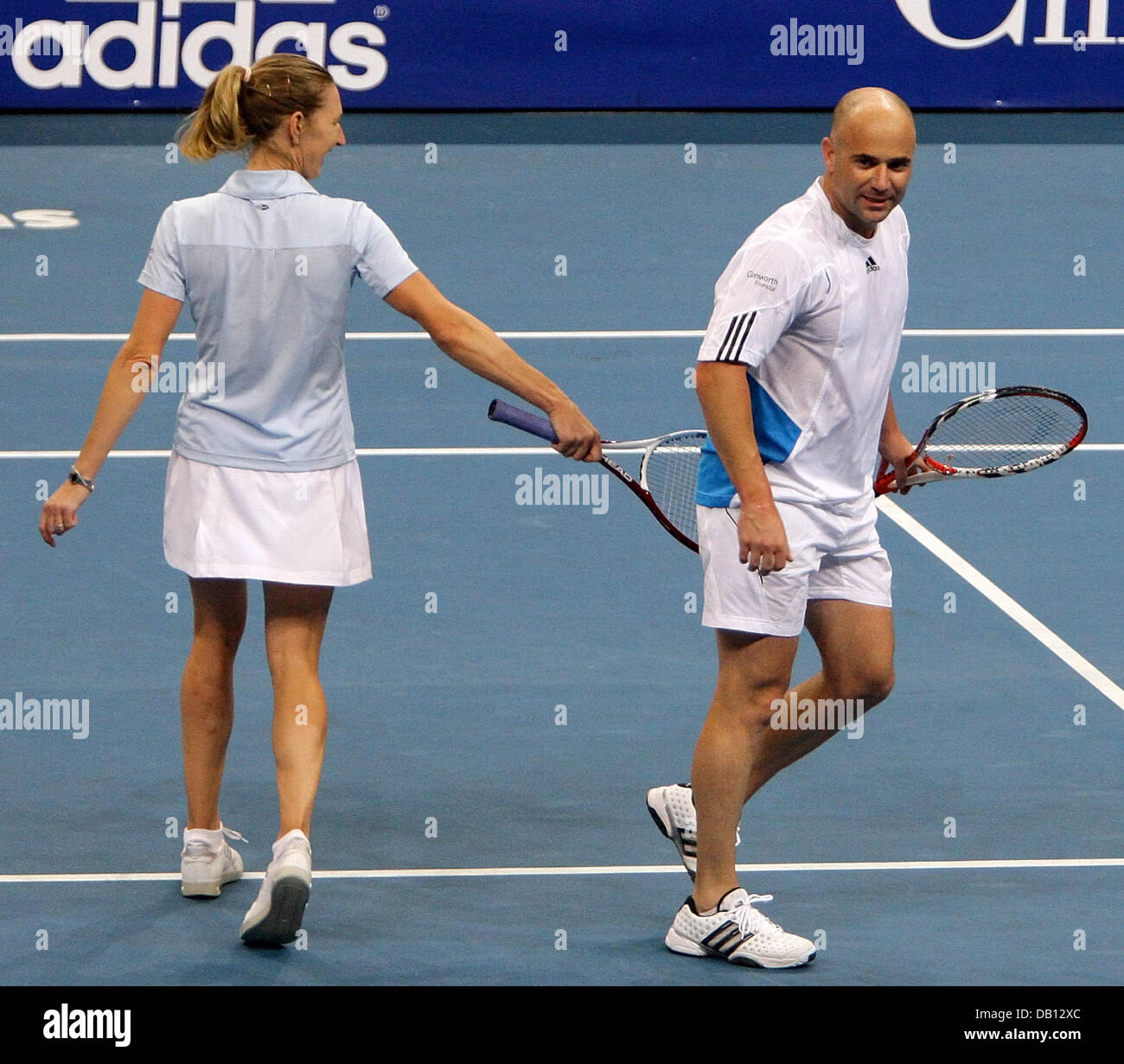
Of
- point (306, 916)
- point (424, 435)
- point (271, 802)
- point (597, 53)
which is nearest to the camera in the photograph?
point (306, 916)

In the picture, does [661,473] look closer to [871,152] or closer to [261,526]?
[261,526]

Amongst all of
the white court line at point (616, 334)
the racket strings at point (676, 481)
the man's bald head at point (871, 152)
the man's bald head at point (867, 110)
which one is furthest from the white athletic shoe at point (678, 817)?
the white court line at point (616, 334)

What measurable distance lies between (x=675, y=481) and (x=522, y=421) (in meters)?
1.40

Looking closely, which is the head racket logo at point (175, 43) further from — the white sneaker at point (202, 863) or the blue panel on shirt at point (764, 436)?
the blue panel on shirt at point (764, 436)

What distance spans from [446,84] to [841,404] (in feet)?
36.4

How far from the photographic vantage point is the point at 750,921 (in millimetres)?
5008

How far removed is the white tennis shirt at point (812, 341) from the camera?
4.79m

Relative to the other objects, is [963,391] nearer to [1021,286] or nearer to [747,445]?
[1021,286]

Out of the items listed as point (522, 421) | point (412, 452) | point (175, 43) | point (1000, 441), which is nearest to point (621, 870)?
point (522, 421)

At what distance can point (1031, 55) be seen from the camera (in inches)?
611

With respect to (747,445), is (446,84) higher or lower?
higher

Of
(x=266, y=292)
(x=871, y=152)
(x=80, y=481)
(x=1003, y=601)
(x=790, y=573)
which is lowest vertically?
(x=1003, y=601)

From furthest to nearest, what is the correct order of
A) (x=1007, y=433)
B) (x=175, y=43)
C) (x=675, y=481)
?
(x=175, y=43) < (x=1007, y=433) < (x=675, y=481)

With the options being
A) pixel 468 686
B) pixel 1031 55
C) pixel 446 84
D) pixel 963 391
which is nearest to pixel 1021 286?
pixel 963 391
